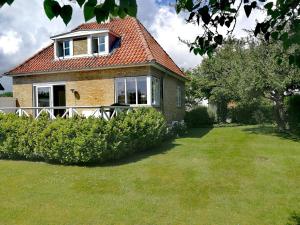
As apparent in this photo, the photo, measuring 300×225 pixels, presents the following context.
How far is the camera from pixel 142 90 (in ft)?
64.4

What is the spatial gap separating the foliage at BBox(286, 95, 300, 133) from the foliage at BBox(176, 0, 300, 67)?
19127 millimetres

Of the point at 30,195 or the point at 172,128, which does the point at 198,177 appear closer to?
the point at 30,195

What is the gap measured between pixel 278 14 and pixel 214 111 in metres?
30.4

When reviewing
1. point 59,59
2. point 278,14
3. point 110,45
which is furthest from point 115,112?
point 278,14

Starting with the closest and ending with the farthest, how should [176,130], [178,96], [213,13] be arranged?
[213,13]
[176,130]
[178,96]

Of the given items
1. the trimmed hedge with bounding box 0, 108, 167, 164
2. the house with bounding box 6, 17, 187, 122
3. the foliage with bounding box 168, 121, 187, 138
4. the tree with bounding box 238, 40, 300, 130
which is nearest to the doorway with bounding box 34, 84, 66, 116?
the house with bounding box 6, 17, 187, 122

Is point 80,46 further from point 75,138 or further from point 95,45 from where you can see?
point 75,138

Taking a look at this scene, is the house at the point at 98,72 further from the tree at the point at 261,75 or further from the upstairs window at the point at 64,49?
the tree at the point at 261,75

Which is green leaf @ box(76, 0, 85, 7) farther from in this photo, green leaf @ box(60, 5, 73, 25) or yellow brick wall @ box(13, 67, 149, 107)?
yellow brick wall @ box(13, 67, 149, 107)

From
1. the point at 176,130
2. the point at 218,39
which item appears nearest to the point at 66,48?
the point at 176,130

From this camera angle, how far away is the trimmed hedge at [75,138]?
40.7ft

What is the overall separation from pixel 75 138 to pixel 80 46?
34.7 feet

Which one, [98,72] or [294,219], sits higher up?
[98,72]

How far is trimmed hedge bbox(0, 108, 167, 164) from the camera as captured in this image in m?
12.4
